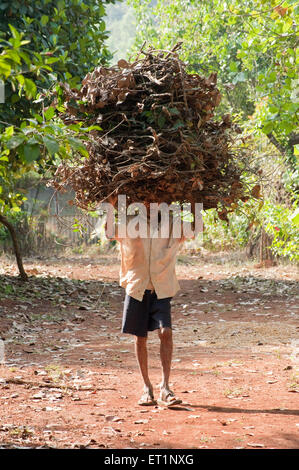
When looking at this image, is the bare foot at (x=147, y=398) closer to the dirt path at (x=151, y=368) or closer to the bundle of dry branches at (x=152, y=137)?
the dirt path at (x=151, y=368)

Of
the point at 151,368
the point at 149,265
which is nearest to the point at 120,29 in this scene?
the point at 151,368

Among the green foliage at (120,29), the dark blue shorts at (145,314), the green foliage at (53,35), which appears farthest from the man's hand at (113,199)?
the green foliage at (120,29)

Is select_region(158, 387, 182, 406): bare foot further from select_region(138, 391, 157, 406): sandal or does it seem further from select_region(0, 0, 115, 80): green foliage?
select_region(0, 0, 115, 80): green foliage

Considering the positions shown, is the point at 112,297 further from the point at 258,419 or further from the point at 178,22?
the point at 178,22

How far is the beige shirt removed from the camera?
4887mm

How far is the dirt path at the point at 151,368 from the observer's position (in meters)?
4.15

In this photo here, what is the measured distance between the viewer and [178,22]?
16781 mm

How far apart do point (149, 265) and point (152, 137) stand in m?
A: 1.08

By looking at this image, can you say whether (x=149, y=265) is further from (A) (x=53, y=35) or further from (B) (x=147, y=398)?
(A) (x=53, y=35)

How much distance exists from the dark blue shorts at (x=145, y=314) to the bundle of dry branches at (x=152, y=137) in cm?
83

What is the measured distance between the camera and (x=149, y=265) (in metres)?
4.93

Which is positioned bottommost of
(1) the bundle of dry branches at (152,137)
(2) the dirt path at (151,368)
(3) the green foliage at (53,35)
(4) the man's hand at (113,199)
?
(2) the dirt path at (151,368)

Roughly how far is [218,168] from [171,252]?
2.60ft

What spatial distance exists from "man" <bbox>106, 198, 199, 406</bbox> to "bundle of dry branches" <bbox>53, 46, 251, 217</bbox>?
41 cm
